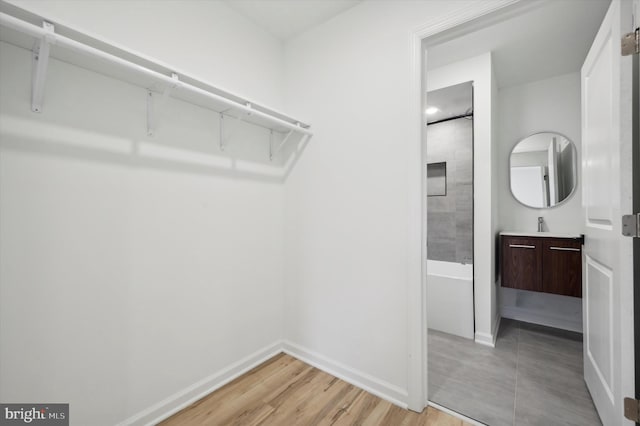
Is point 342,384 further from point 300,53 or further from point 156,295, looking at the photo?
point 300,53

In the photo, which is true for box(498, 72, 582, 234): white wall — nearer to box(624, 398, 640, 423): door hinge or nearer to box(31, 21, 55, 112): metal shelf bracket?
box(624, 398, 640, 423): door hinge

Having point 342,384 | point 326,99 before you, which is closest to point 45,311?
point 342,384

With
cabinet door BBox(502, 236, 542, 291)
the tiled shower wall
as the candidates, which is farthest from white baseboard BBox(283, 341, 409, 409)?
cabinet door BBox(502, 236, 542, 291)

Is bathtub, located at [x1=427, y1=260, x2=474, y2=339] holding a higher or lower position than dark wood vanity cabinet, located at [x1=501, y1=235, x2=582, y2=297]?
lower

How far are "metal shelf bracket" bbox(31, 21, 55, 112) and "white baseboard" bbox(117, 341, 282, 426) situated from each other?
1547 mm

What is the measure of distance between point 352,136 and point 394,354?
1.43m

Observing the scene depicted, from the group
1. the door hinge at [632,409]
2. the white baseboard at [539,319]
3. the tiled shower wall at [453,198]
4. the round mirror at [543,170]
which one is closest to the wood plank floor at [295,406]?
the door hinge at [632,409]

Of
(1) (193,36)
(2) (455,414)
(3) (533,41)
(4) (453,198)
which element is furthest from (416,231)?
(3) (533,41)

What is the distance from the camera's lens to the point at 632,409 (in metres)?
1.10

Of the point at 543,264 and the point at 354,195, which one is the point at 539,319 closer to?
the point at 543,264

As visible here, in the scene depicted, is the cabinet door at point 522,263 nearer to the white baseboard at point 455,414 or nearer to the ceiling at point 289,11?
the white baseboard at point 455,414

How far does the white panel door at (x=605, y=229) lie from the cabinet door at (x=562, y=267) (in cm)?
80

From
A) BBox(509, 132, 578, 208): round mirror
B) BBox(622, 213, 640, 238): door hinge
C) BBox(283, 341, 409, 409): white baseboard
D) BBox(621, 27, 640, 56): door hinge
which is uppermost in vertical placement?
BBox(621, 27, 640, 56): door hinge

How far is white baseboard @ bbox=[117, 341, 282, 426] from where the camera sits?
1480 mm
